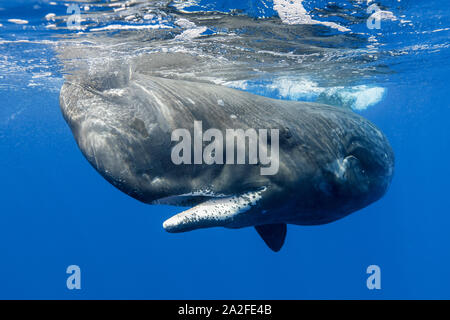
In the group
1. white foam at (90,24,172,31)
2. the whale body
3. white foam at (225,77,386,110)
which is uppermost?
white foam at (225,77,386,110)

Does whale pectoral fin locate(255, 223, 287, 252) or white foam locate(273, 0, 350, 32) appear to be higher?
white foam locate(273, 0, 350, 32)

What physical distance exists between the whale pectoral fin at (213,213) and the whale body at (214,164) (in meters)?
0.01

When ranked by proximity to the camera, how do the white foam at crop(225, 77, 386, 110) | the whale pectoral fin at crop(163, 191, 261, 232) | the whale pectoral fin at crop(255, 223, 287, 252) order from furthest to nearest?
the white foam at crop(225, 77, 386, 110) < the whale pectoral fin at crop(255, 223, 287, 252) < the whale pectoral fin at crop(163, 191, 261, 232)

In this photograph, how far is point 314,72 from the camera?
17188 mm

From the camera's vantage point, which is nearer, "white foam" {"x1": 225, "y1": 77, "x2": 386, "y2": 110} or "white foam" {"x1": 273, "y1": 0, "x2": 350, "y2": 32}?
"white foam" {"x1": 273, "y1": 0, "x2": 350, "y2": 32}

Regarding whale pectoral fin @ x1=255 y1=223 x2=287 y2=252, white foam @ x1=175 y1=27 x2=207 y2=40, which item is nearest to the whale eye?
whale pectoral fin @ x1=255 y1=223 x2=287 y2=252

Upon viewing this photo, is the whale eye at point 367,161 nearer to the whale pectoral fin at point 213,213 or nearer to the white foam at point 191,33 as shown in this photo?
the whale pectoral fin at point 213,213

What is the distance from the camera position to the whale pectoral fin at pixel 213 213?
3.57 meters

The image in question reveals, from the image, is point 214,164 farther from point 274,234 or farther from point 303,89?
point 303,89

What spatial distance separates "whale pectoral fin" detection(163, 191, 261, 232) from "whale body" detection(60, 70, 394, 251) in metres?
0.01

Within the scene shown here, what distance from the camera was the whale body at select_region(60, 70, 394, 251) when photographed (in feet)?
11.8

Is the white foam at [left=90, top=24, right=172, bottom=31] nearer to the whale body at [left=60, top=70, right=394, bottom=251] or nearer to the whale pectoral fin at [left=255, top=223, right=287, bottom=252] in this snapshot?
the whale body at [left=60, top=70, right=394, bottom=251]

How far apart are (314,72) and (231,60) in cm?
567

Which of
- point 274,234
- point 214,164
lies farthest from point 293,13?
point 214,164
